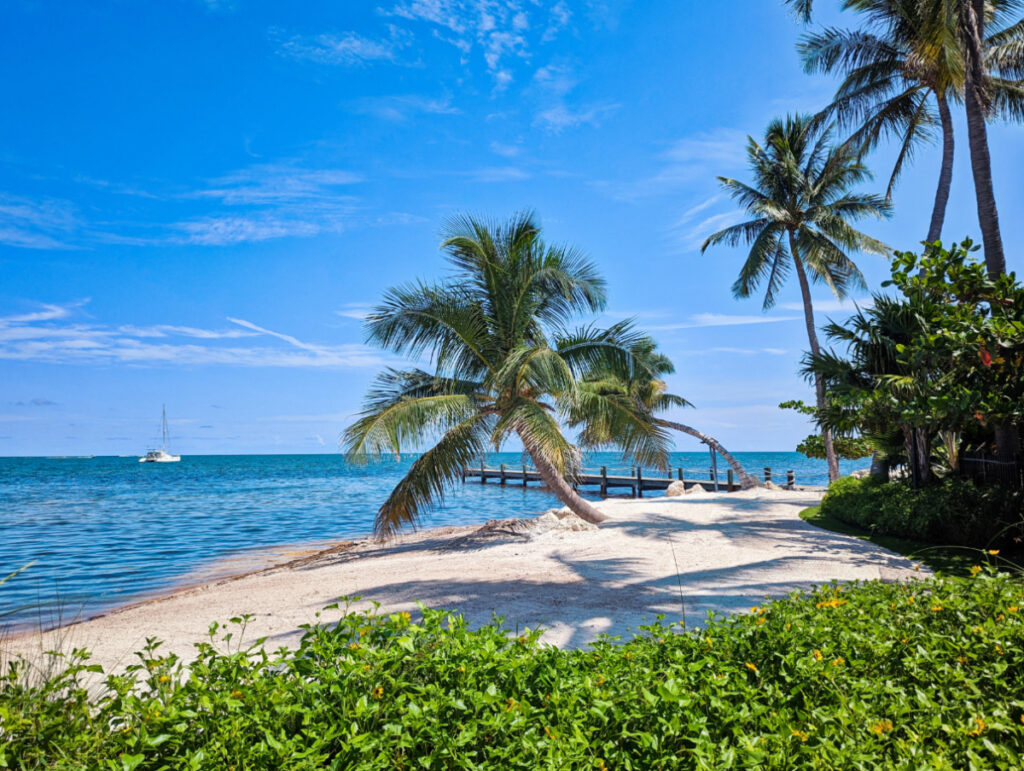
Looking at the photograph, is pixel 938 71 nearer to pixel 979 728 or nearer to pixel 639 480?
pixel 979 728

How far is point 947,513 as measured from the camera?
9.54 metres

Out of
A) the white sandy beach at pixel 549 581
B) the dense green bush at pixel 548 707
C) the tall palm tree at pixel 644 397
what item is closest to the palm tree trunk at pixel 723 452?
the tall palm tree at pixel 644 397

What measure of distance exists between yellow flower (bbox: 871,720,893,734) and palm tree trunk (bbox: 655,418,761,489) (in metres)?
23.7

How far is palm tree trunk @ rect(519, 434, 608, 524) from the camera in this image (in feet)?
40.5

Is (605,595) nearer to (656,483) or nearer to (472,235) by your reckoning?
(472,235)

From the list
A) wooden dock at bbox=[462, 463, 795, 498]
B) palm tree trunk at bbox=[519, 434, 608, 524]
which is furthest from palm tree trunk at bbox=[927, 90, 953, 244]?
wooden dock at bbox=[462, 463, 795, 498]

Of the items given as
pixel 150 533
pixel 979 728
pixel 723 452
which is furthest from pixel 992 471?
pixel 150 533

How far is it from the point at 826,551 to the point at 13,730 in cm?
1032

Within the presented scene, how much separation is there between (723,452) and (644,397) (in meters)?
4.30

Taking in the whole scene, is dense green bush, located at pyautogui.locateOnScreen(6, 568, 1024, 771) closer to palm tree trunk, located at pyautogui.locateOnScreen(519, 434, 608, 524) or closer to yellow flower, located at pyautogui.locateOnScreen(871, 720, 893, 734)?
yellow flower, located at pyautogui.locateOnScreen(871, 720, 893, 734)

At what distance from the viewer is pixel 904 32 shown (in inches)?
584

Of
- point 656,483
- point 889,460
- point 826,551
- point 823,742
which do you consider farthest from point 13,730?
point 656,483

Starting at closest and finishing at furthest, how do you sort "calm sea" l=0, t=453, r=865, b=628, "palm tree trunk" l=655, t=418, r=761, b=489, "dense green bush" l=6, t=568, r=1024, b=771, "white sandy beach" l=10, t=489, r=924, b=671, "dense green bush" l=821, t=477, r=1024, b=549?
"dense green bush" l=6, t=568, r=1024, b=771, "white sandy beach" l=10, t=489, r=924, b=671, "dense green bush" l=821, t=477, r=1024, b=549, "calm sea" l=0, t=453, r=865, b=628, "palm tree trunk" l=655, t=418, r=761, b=489

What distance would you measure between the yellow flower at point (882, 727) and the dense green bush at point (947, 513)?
25.0ft
